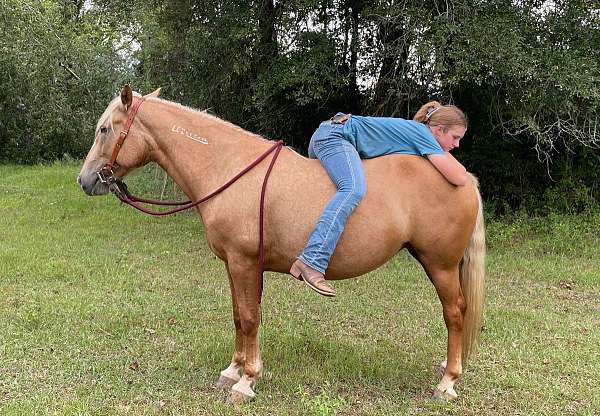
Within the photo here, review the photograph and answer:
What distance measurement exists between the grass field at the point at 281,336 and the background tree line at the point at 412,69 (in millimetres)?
2086

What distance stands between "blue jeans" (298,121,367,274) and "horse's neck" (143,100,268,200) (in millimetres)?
541

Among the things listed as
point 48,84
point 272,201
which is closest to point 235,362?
point 272,201

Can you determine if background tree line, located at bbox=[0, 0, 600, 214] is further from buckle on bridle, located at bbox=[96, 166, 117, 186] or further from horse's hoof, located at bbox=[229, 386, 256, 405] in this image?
horse's hoof, located at bbox=[229, 386, 256, 405]

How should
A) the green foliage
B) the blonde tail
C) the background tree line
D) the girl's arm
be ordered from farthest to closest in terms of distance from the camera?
the green foliage → the background tree line → the blonde tail → the girl's arm

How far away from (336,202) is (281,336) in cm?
178

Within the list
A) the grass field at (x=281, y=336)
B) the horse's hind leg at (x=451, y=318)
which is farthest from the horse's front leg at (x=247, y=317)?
the horse's hind leg at (x=451, y=318)

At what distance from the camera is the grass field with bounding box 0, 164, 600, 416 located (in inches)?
140

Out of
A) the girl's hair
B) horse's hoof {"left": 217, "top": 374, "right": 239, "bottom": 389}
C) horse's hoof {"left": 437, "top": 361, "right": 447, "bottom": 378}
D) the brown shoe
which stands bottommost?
horse's hoof {"left": 217, "top": 374, "right": 239, "bottom": 389}

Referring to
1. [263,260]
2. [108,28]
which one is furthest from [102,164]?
[108,28]

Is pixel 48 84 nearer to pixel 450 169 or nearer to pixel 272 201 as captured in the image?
pixel 272 201

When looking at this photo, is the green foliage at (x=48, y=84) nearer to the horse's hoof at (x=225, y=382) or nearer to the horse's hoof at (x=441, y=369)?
the horse's hoof at (x=225, y=382)

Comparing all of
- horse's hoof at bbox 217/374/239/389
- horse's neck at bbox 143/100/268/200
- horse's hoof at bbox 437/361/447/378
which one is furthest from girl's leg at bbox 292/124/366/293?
horse's hoof at bbox 437/361/447/378

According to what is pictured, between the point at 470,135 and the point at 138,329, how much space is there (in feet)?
23.3

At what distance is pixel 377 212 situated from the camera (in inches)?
131
